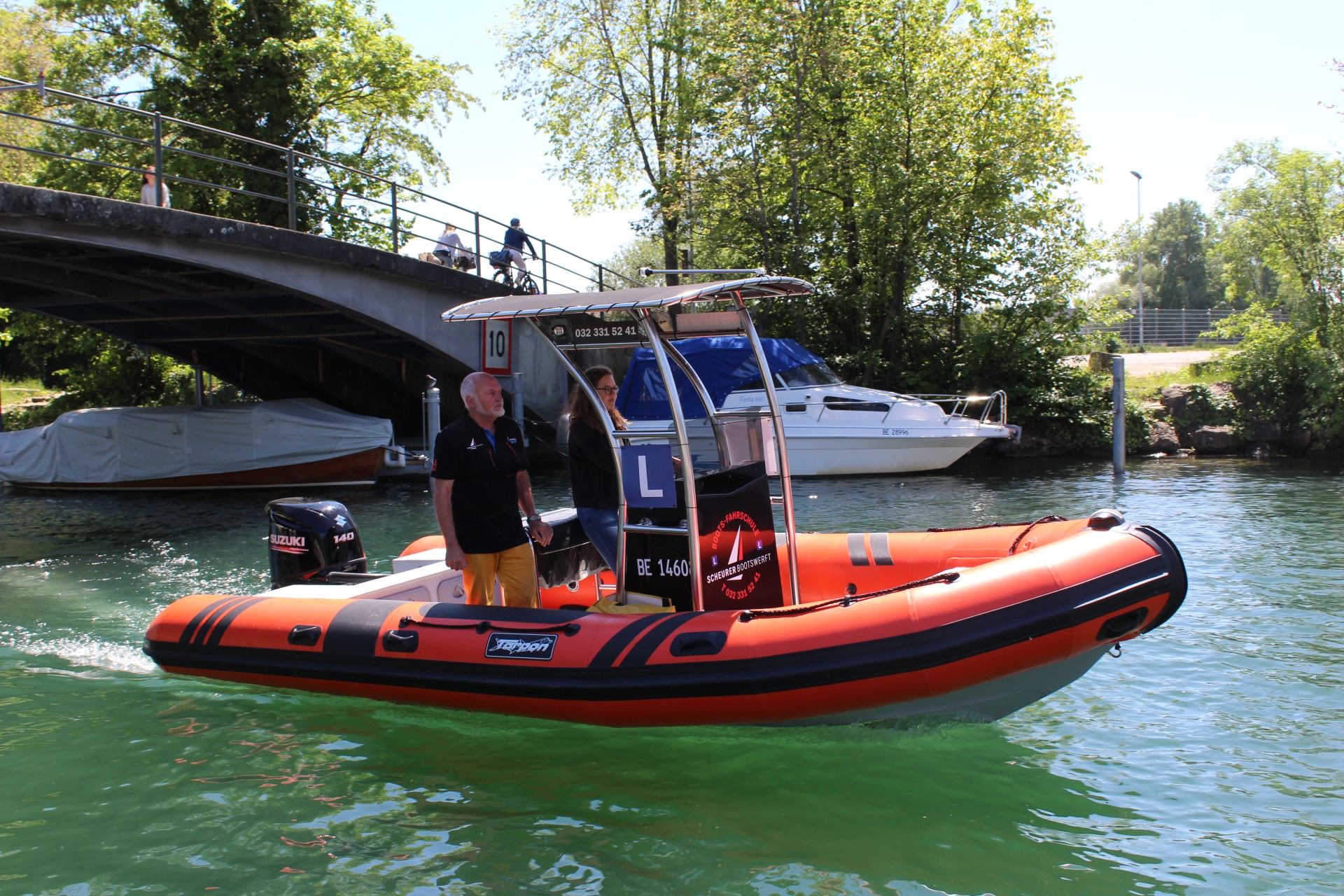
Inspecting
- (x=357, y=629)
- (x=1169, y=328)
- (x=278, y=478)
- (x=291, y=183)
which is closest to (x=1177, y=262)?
(x=1169, y=328)

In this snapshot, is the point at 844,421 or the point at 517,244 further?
the point at 517,244

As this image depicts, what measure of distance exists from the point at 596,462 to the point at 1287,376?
20.9 metres

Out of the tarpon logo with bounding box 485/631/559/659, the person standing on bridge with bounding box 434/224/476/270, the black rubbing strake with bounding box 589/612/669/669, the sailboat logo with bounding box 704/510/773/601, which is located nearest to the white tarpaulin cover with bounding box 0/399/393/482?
the person standing on bridge with bounding box 434/224/476/270

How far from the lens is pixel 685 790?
482 cm

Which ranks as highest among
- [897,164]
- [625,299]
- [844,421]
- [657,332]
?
[897,164]

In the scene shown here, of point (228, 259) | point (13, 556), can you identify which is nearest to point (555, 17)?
point (228, 259)

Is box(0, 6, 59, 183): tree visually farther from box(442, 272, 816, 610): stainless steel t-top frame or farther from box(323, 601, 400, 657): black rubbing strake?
box(442, 272, 816, 610): stainless steel t-top frame

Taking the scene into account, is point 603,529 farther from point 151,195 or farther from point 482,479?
point 151,195

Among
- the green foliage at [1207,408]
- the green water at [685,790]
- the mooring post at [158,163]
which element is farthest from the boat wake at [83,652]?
the green foliage at [1207,408]

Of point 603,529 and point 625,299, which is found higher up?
point 625,299

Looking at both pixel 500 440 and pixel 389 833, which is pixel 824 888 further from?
pixel 500 440

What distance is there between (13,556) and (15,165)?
2017 cm

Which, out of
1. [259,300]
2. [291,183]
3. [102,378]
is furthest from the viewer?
[102,378]

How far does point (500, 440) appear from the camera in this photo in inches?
221
